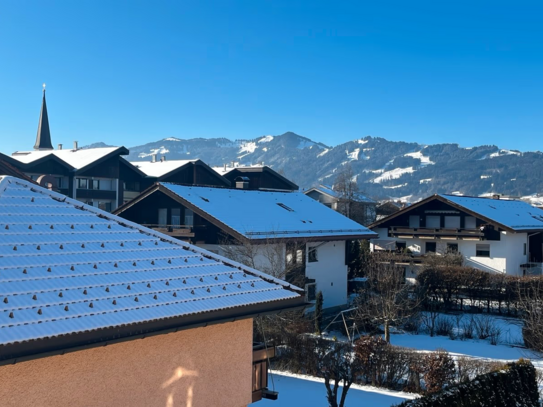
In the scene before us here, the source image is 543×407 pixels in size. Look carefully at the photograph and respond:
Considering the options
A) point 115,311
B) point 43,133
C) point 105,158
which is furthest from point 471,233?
point 43,133

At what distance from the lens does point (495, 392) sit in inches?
483

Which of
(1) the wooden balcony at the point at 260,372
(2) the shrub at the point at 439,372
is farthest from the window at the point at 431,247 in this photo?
(1) the wooden balcony at the point at 260,372

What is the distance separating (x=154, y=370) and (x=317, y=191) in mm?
74954

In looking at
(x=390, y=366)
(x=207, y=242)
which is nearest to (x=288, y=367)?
(x=390, y=366)

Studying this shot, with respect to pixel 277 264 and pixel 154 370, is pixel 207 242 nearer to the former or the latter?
pixel 277 264

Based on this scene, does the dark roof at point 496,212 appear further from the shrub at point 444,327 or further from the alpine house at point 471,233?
the shrub at point 444,327

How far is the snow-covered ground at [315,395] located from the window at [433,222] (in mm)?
23843

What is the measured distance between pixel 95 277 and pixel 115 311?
25.7 inches

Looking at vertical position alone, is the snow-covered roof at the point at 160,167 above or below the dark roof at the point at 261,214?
above

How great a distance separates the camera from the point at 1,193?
26.2ft

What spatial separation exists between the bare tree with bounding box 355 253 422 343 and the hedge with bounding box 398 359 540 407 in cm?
735

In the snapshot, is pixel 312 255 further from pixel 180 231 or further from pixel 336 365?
pixel 336 365

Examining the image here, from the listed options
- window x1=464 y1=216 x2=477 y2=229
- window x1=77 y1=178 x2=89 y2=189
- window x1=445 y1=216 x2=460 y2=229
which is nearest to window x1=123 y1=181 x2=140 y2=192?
window x1=77 y1=178 x2=89 y2=189

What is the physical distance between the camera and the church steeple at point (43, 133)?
68.9 m
